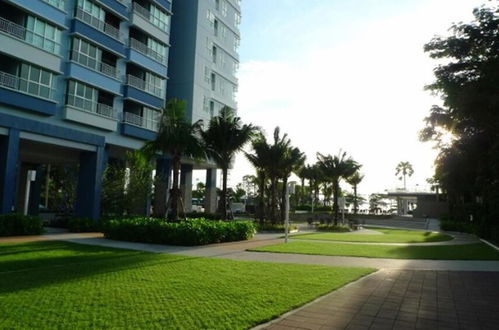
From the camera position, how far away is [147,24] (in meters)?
37.2

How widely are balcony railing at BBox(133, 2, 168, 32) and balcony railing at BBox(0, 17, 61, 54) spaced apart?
1004cm

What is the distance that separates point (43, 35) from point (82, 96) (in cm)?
470

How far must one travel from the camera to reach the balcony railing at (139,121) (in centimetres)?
3509

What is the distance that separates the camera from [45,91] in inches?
1064

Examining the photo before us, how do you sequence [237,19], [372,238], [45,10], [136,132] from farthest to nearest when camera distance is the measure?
1. [237,19]
2. [136,132]
3. [372,238]
4. [45,10]

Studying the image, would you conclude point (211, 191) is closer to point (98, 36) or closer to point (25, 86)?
point (98, 36)

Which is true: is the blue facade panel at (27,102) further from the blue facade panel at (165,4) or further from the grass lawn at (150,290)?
the blue facade panel at (165,4)

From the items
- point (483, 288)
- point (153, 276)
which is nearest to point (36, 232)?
point (153, 276)

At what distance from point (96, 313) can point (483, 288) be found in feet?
27.8

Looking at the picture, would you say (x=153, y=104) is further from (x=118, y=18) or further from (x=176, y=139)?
(x=176, y=139)

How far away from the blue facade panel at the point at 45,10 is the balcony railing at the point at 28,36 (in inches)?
46.7

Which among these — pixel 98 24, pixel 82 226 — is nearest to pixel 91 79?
pixel 98 24

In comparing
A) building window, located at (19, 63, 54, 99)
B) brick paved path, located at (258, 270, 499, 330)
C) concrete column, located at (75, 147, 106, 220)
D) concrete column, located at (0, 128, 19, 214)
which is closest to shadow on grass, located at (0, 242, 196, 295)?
brick paved path, located at (258, 270, 499, 330)

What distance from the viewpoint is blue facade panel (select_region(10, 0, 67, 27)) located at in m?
25.9
